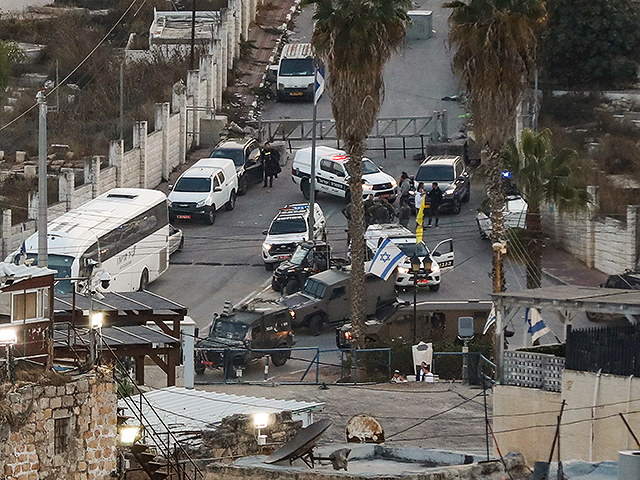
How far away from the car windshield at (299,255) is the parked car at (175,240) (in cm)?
451

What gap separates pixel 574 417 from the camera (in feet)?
93.4

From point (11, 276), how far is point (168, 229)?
28.6 metres

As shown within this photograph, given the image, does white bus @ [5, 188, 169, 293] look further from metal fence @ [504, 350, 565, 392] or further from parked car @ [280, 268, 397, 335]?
metal fence @ [504, 350, 565, 392]

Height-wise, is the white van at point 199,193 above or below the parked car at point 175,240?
above

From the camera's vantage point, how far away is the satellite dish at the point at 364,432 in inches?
1147

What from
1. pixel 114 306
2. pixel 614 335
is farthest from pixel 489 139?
pixel 614 335

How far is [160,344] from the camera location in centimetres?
3525

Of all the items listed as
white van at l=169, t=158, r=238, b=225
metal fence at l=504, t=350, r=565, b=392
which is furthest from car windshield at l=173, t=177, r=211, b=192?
metal fence at l=504, t=350, r=565, b=392

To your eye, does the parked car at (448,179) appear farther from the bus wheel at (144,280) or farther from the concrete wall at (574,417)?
the concrete wall at (574,417)

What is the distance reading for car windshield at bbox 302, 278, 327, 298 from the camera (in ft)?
158

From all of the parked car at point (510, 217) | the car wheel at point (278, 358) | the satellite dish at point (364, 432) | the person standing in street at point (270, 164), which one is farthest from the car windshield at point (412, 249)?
the satellite dish at point (364, 432)

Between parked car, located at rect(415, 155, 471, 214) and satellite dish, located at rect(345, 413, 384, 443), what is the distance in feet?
93.7

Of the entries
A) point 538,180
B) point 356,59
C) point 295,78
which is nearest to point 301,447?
point 356,59

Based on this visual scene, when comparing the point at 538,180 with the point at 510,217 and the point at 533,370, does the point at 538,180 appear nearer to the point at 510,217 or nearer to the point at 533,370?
the point at 510,217
